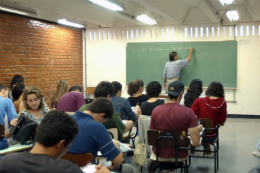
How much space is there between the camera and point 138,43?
24.7 ft

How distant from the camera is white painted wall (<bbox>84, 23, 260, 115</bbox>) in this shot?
22.2ft

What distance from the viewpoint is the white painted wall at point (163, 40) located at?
676cm

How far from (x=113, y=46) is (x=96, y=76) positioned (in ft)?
3.61

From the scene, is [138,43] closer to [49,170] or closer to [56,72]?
[56,72]

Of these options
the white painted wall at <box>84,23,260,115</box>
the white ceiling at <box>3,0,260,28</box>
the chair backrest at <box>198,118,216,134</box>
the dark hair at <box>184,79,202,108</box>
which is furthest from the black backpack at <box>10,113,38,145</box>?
the white painted wall at <box>84,23,260,115</box>

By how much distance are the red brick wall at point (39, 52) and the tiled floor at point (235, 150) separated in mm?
3366

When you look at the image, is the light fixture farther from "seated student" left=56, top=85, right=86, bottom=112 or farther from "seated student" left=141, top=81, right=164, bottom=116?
"seated student" left=141, top=81, right=164, bottom=116

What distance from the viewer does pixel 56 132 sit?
4.06 ft

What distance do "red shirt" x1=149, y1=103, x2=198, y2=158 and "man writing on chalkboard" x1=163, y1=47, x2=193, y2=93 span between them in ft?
14.2

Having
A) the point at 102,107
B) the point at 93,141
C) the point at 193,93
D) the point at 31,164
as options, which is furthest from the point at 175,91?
the point at 31,164

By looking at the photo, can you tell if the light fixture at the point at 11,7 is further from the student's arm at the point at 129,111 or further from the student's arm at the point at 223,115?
the student's arm at the point at 223,115

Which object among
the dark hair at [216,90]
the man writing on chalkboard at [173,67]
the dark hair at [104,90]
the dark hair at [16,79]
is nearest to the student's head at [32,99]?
the dark hair at [104,90]

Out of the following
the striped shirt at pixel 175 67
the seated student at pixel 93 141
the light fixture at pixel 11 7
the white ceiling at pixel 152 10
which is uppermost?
the white ceiling at pixel 152 10

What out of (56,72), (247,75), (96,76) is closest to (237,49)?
(247,75)
